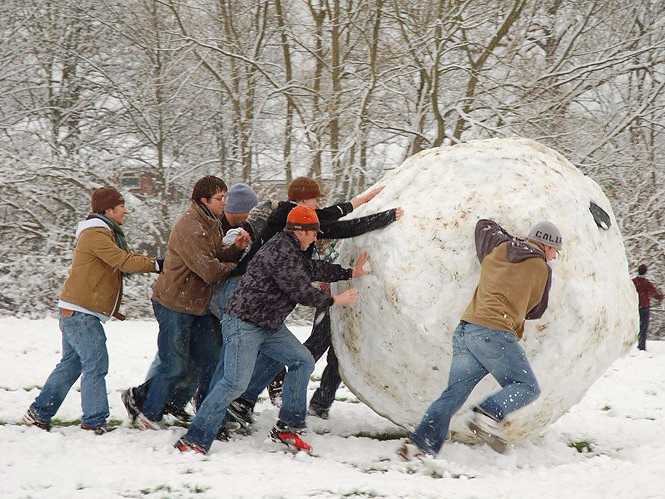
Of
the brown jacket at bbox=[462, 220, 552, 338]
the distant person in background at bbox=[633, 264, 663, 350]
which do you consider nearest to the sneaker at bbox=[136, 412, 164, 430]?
the brown jacket at bbox=[462, 220, 552, 338]

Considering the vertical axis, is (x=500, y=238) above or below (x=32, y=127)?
below

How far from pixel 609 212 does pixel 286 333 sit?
7.46 ft

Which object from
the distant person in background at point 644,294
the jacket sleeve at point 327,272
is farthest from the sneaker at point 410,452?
the distant person in background at point 644,294

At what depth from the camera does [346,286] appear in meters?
5.01

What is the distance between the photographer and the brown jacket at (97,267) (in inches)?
196

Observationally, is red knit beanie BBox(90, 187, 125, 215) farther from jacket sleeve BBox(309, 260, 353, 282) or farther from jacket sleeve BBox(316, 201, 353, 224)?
jacket sleeve BBox(309, 260, 353, 282)

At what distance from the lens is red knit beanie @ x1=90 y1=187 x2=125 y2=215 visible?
16.9ft

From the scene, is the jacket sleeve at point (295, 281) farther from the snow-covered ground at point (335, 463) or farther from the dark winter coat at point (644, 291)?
the dark winter coat at point (644, 291)

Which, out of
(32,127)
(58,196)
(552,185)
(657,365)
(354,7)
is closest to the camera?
(552,185)

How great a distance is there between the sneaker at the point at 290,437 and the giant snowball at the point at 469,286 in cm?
56

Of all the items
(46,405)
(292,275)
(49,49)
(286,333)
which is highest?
(49,49)

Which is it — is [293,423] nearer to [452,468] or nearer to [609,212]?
[452,468]

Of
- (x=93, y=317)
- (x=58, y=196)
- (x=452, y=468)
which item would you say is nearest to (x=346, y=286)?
(x=452, y=468)

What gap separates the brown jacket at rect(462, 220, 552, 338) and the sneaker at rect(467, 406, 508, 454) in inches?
20.4
